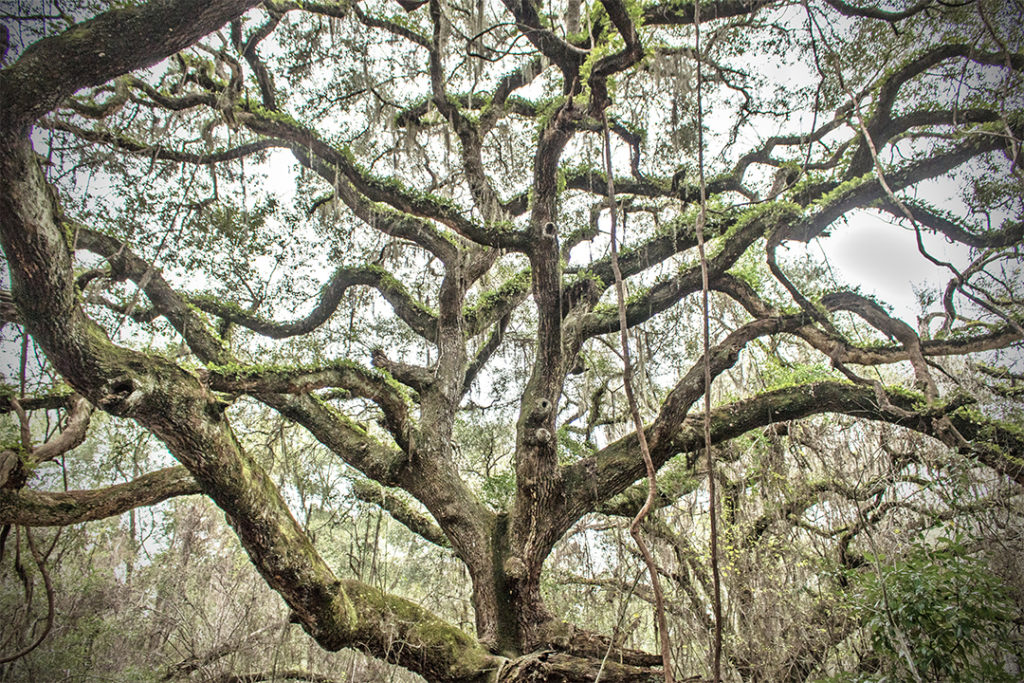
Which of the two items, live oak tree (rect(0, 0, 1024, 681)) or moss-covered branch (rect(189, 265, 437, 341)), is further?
moss-covered branch (rect(189, 265, 437, 341))

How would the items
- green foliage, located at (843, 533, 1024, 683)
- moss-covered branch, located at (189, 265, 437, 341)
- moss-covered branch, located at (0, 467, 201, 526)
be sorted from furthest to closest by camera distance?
moss-covered branch, located at (189, 265, 437, 341), moss-covered branch, located at (0, 467, 201, 526), green foliage, located at (843, 533, 1024, 683)

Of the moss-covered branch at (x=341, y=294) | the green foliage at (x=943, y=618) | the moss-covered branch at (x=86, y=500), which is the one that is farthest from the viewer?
the moss-covered branch at (x=341, y=294)

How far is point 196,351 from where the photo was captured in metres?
4.43

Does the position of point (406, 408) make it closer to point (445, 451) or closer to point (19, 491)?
point (445, 451)

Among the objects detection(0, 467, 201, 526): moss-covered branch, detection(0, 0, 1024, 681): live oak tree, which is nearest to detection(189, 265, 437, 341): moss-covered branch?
detection(0, 0, 1024, 681): live oak tree

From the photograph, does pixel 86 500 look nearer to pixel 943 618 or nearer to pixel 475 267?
pixel 475 267

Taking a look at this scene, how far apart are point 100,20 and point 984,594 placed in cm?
514

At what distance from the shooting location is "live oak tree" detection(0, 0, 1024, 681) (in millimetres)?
3090

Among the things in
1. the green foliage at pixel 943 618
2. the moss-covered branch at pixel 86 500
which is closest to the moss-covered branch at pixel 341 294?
Result: the moss-covered branch at pixel 86 500

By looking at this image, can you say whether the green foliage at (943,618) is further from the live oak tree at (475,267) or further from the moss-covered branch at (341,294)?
the moss-covered branch at (341,294)

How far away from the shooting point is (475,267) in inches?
200

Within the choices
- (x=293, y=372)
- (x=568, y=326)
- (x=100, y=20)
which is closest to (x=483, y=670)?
(x=293, y=372)

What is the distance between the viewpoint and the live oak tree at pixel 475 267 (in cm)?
309

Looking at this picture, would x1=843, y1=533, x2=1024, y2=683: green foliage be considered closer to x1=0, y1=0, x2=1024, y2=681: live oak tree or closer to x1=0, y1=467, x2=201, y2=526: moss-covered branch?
x1=0, y1=0, x2=1024, y2=681: live oak tree
